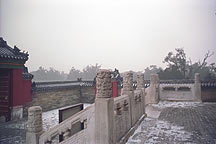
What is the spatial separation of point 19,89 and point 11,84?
1.78 feet

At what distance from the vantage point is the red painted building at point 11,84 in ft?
27.6

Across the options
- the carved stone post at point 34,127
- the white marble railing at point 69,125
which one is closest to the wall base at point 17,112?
the carved stone post at point 34,127

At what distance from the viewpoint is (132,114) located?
532 cm

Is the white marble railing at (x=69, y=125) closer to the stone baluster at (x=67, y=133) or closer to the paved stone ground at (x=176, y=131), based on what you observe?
the stone baluster at (x=67, y=133)

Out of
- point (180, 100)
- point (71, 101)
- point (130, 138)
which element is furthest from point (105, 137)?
point (71, 101)

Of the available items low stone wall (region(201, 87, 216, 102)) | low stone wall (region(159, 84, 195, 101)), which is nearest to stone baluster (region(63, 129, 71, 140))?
low stone wall (region(159, 84, 195, 101))

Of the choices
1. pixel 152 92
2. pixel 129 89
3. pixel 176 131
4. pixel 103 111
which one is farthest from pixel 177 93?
pixel 103 111

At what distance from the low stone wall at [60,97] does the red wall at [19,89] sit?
1.78 ft

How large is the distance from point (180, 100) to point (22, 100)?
10.4 metres

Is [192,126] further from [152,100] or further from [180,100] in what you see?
[180,100]

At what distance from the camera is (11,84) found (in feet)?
28.4

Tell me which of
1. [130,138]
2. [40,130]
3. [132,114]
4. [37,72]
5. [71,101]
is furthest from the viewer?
[37,72]

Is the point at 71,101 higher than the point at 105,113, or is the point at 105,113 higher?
the point at 105,113

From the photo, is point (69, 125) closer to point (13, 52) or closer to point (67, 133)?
point (67, 133)
